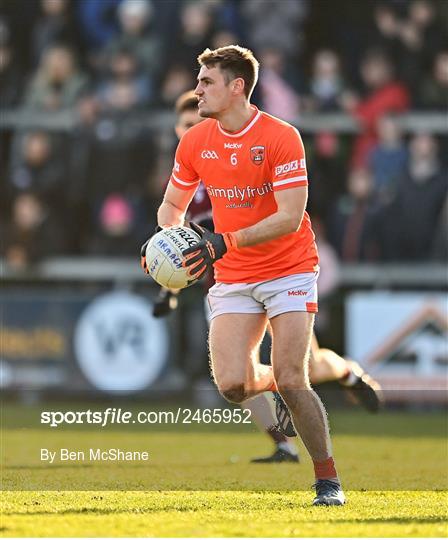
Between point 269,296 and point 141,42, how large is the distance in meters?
9.34

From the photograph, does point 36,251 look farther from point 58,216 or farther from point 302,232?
point 302,232

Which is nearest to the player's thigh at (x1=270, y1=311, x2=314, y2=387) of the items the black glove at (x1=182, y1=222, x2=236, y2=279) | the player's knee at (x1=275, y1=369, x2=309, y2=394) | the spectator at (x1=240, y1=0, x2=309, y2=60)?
the player's knee at (x1=275, y1=369, x2=309, y2=394)

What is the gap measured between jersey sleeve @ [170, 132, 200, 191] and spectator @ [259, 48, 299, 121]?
7813 mm

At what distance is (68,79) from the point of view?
52.0ft

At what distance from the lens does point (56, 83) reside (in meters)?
Answer: 15.9

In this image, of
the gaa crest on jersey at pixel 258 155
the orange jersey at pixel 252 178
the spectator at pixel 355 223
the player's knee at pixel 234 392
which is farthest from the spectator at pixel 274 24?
the player's knee at pixel 234 392

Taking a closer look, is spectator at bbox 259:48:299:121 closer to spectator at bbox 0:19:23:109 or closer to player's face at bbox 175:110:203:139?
spectator at bbox 0:19:23:109

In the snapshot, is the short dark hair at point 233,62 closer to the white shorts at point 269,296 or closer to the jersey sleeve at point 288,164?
the jersey sleeve at point 288,164

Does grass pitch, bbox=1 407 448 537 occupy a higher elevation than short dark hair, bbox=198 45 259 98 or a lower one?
lower

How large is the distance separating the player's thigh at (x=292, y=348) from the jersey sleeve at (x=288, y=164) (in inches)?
27.0

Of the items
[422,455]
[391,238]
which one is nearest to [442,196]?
[391,238]

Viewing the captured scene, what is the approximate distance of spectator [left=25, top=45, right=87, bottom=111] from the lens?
15.8 meters

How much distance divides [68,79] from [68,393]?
3958mm

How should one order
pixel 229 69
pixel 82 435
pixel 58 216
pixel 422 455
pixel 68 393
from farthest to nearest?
pixel 58 216, pixel 68 393, pixel 82 435, pixel 422 455, pixel 229 69
